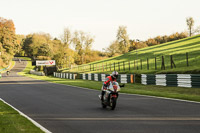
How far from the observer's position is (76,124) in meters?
8.83

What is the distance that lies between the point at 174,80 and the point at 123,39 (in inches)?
3969

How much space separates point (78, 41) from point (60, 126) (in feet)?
367

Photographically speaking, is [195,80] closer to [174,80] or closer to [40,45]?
[174,80]

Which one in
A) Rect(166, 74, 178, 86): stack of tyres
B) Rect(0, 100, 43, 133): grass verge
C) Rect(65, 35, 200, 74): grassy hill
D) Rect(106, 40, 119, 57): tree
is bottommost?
Rect(0, 100, 43, 133): grass verge

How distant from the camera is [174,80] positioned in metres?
25.1

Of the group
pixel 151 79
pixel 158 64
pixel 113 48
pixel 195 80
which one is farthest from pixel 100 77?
pixel 113 48

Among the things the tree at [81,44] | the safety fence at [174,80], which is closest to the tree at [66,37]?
the tree at [81,44]

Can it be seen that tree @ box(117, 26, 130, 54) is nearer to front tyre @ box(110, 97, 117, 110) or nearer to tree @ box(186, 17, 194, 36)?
tree @ box(186, 17, 194, 36)

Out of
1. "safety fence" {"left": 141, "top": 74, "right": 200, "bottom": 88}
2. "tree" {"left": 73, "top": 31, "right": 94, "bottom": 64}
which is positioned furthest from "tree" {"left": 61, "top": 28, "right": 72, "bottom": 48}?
"safety fence" {"left": 141, "top": 74, "right": 200, "bottom": 88}

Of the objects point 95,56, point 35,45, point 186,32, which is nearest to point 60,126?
point 95,56

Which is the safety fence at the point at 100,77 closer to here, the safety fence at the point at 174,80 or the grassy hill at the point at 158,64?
the grassy hill at the point at 158,64

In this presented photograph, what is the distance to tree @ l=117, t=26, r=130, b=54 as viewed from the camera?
124 metres

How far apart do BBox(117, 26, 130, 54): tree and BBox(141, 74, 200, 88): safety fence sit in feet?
306

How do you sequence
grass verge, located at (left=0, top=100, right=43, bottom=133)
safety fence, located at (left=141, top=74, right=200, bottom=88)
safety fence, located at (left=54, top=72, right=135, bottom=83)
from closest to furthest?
1. grass verge, located at (left=0, top=100, right=43, bottom=133)
2. safety fence, located at (left=141, top=74, right=200, bottom=88)
3. safety fence, located at (left=54, top=72, right=135, bottom=83)
